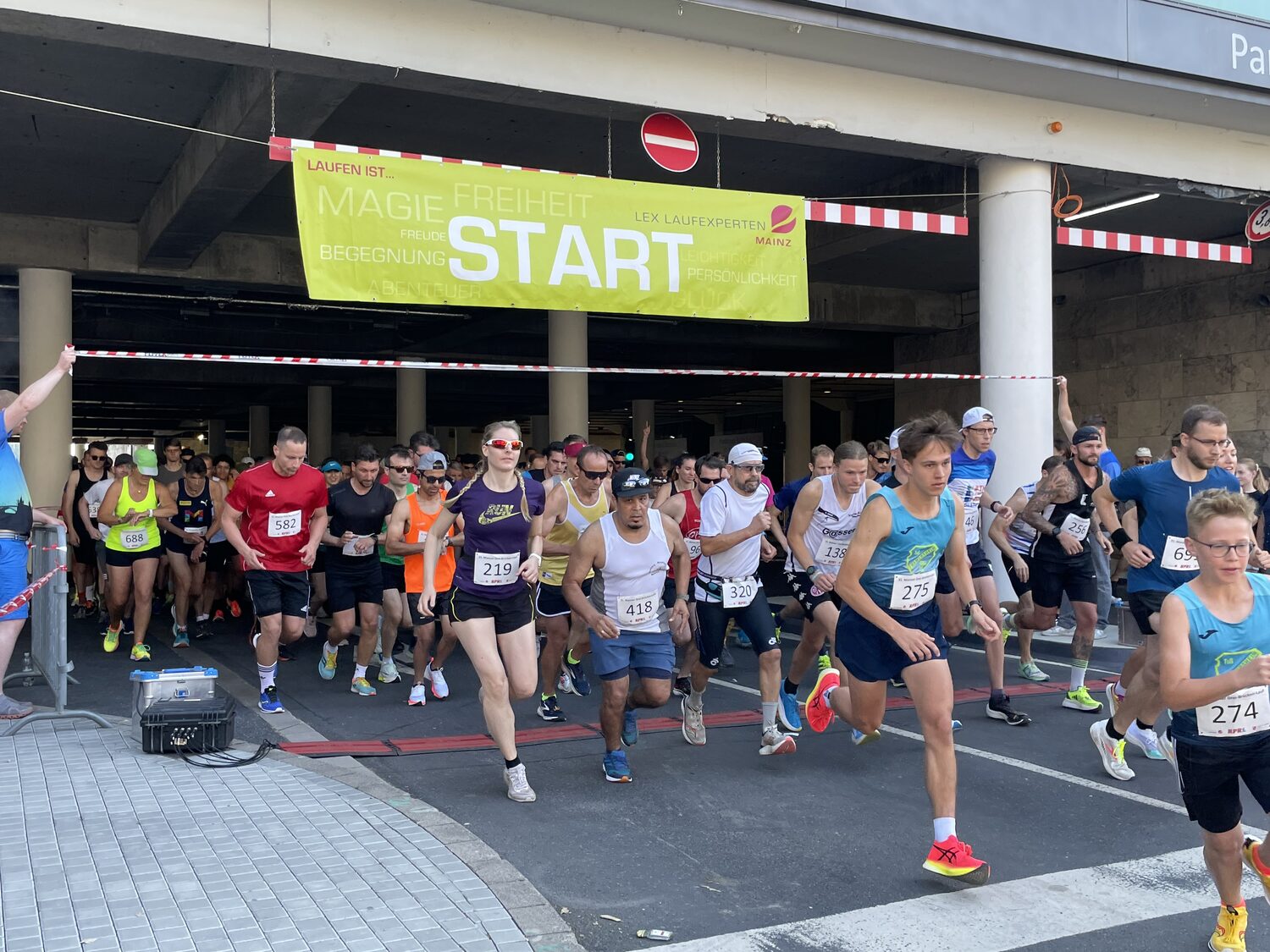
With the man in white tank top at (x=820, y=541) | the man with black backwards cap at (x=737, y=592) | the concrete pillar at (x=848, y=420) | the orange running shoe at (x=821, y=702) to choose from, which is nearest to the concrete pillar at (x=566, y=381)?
the man in white tank top at (x=820, y=541)

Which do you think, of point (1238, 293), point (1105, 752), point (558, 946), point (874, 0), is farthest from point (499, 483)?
point (1238, 293)

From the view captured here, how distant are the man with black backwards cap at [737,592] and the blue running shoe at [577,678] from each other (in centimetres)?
179

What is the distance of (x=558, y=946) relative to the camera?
12.3ft

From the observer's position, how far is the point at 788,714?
7.07 m

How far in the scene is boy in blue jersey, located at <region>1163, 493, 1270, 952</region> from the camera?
361 centimetres

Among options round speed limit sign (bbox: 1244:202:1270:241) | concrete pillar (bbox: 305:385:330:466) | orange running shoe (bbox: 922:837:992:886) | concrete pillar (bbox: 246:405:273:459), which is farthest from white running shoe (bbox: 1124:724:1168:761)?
concrete pillar (bbox: 246:405:273:459)

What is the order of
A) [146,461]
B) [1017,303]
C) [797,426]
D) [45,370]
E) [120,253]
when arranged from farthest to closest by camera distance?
[797,426] < [120,253] < [45,370] < [1017,303] < [146,461]

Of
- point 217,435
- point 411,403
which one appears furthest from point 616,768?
point 217,435

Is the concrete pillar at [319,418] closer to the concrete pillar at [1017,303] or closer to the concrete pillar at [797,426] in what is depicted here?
the concrete pillar at [797,426]

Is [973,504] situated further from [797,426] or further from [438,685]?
[797,426]

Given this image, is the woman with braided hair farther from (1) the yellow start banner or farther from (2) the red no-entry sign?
(2) the red no-entry sign

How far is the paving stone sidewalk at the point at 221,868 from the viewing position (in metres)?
3.70

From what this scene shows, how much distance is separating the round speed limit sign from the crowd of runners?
6.11 meters

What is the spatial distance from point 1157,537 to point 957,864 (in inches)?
108
